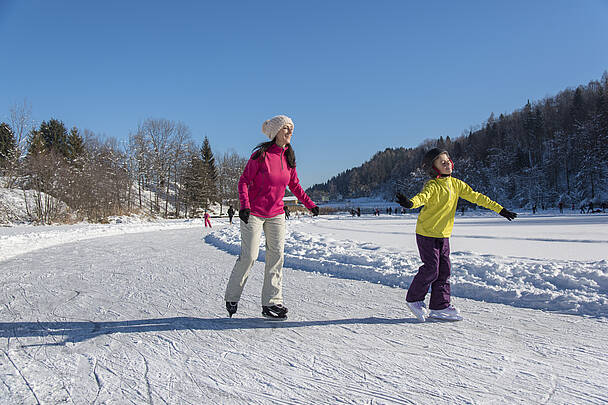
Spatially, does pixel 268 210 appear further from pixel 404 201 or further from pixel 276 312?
pixel 404 201

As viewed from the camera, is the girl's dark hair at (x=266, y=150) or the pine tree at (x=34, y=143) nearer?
the girl's dark hair at (x=266, y=150)

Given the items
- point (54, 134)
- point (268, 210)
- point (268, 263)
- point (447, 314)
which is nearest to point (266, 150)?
point (268, 210)

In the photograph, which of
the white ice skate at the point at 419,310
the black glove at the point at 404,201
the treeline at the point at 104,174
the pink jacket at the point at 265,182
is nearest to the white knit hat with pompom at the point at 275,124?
the pink jacket at the point at 265,182

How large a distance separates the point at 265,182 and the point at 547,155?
245 ft

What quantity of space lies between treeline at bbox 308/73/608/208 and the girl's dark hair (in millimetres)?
50711

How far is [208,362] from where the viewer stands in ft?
6.39

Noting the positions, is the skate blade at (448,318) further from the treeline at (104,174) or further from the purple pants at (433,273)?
the treeline at (104,174)

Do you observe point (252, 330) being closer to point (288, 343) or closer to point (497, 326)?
point (288, 343)

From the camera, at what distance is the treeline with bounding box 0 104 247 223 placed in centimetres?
2642

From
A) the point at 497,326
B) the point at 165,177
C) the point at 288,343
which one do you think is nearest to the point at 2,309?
the point at 288,343

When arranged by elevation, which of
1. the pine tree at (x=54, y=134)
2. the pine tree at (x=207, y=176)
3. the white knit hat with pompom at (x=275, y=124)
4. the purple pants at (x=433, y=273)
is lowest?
the purple pants at (x=433, y=273)

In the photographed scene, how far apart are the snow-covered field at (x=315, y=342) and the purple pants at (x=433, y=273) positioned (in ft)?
0.69

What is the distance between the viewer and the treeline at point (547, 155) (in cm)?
4406

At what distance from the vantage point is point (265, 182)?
272cm
